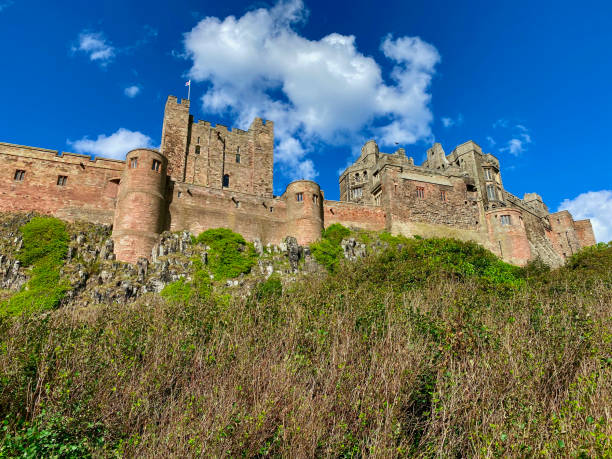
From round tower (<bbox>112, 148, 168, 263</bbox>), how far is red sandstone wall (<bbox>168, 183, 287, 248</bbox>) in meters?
1.40

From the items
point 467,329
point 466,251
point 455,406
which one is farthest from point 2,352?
point 466,251

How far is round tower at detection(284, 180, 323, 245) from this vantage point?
2989 centimetres

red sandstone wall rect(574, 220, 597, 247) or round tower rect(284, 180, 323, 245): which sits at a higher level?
red sandstone wall rect(574, 220, 597, 247)

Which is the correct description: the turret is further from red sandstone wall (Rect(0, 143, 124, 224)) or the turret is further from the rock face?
the rock face

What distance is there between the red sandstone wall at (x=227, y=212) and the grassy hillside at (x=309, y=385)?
60.9 ft

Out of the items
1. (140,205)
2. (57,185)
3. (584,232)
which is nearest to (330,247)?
(140,205)

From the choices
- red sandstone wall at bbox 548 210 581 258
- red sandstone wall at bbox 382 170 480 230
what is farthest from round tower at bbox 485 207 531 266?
red sandstone wall at bbox 548 210 581 258

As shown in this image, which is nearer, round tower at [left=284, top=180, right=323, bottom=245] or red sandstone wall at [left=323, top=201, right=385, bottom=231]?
round tower at [left=284, top=180, right=323, bottom=245]

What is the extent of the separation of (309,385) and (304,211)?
950 inches

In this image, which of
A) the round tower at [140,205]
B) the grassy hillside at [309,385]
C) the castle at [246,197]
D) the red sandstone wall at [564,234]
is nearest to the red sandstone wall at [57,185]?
the castle at [246,197]

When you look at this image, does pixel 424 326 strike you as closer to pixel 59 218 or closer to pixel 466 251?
pixel 466 251

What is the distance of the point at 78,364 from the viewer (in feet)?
22.2

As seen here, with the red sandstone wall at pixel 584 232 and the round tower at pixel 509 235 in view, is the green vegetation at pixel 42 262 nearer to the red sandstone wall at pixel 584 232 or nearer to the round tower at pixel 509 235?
the round tower at pixel 509 235

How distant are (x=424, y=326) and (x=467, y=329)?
90cm
